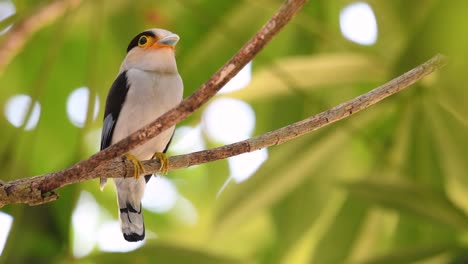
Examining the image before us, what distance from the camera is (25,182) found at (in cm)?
142

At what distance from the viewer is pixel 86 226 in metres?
2.95

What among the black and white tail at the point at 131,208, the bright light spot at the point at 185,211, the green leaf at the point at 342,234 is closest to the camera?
the black and white tail at the point at 131,208

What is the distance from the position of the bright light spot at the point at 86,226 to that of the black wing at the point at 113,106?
1.71 ft

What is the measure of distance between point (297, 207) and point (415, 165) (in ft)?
1.40

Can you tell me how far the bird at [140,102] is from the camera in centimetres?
180

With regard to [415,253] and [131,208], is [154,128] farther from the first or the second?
[415,253]

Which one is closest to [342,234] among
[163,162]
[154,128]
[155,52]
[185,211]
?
[185,211]

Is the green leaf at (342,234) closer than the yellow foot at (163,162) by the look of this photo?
No

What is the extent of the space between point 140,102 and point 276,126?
104 centimetres

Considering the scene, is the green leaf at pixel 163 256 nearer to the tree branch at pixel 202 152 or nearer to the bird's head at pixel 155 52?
the bird's head at pixel 155 52

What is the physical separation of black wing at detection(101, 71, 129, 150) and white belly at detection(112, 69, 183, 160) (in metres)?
0.02

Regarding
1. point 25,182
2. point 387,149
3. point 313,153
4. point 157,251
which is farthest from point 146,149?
point 387,149

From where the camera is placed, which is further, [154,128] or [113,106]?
[113,106]

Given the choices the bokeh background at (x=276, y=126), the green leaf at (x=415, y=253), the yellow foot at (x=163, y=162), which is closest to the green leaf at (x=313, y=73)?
the bokeh background at (x=276, y=126)
